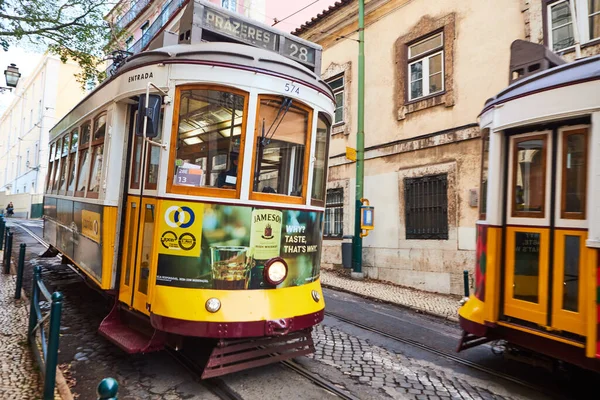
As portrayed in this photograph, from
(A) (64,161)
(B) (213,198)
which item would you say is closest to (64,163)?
(A) (64,161)

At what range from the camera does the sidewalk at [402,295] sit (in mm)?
6925

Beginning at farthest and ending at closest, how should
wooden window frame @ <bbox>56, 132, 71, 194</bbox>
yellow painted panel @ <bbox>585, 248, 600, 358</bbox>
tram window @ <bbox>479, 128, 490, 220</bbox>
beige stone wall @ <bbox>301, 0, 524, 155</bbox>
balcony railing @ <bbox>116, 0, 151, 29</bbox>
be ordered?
balcony railing @ <bbox>116, 0, 151, 29</bbox>
beige stone wall @ <bbox>301, 0, 524, 155</bbox>
wooden window frame @ <bbox>56, 132, 71, 194</bbox>
tram window @ <bbox>479, 128, 490, 220</bbox>
yellow painted panel @ <bbox>585, 248, 600, 358</bbox>

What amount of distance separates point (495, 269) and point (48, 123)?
119 feet

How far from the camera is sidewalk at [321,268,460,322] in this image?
22.7ft

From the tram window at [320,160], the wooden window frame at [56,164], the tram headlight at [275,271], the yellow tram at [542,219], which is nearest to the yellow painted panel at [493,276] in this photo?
the yellow tram at [542,219]

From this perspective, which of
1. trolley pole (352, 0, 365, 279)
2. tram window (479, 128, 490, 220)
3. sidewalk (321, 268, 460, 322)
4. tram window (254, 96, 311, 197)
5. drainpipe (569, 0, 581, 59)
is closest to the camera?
tram window (254, 96, 311, 197)

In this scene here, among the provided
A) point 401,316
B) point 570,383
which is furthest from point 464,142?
point 570,383

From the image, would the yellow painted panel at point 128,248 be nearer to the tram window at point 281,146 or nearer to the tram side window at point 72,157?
the tram window at point 281,146

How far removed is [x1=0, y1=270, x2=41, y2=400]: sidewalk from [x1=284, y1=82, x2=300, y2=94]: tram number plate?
344cm

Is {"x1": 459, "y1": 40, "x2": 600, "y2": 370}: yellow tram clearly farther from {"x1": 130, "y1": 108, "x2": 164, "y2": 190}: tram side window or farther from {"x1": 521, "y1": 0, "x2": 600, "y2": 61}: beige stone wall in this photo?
{"x1": 521, "y1": 0, "x2": 600, "y2": 61}: beige stone wall

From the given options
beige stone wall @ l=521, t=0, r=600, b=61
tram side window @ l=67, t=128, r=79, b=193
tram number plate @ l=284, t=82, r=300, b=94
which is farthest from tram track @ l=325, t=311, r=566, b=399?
beige stone wall @ l=521, t=0, r=600, b=61

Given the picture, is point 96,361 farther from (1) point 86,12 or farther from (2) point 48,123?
(2) point 48,123

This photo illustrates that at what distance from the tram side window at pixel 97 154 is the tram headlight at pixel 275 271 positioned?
2360mm

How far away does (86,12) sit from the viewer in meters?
10.3
